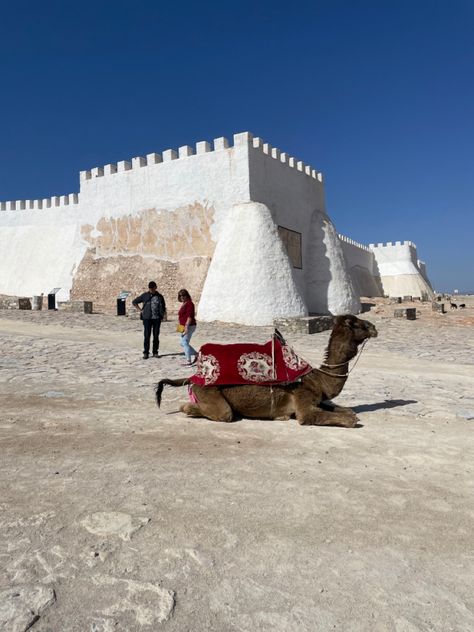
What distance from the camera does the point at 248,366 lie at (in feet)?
15.8

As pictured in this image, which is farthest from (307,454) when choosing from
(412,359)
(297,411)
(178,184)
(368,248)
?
(368,248)

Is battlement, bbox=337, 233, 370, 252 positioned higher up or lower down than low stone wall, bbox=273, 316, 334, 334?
higher up

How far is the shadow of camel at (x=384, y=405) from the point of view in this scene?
5.52m

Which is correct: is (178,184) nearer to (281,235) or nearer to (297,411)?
(281,235)

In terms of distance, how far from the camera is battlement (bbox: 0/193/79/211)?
27.8 meters

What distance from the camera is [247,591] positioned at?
1981 mm

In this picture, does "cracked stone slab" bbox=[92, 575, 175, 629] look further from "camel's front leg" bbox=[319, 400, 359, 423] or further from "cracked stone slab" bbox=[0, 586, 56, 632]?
"camel's front leg" bbox=[319, 400, 359, 423]

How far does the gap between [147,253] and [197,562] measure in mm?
21002

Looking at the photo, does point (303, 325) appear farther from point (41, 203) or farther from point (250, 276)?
point (41, 203)

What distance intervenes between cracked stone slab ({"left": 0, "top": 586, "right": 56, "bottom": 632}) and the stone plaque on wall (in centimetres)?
1951

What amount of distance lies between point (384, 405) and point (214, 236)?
1575cm

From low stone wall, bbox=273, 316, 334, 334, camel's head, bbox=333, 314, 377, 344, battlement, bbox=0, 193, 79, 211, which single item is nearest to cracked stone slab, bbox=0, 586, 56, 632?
camel's head, bbox=333, 314, 377, 344

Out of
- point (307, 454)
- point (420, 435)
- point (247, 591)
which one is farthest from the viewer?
point (420, 435)

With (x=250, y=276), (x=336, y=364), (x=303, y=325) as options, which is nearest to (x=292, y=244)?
(x=250, y=276)
